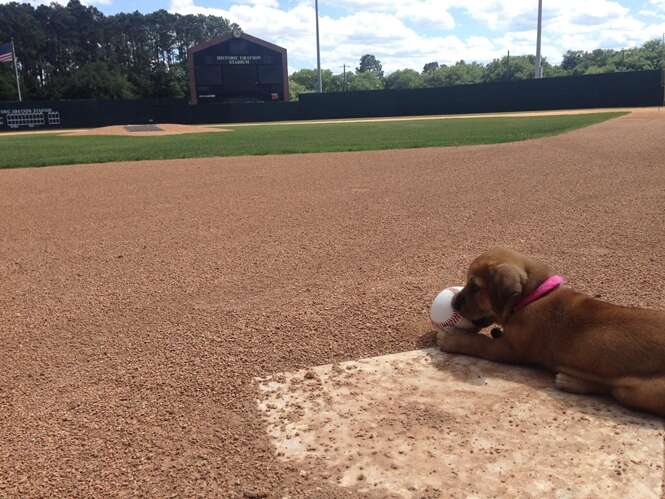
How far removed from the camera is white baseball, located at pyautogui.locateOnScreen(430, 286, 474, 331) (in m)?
3.98

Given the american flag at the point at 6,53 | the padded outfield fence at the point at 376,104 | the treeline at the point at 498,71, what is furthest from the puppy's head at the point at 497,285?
the treeline at the point at 498,71

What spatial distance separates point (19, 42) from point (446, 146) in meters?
89.4

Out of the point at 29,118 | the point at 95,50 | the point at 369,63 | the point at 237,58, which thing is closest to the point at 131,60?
the point at 95,50

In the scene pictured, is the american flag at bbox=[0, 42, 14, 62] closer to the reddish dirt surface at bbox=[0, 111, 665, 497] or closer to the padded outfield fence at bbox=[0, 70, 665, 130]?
the padded outfield fence at bbox=[0, 70, 665, 130]

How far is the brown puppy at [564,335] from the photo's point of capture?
10.2 ft

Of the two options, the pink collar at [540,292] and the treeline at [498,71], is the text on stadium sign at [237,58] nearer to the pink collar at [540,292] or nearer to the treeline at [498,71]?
the treeline at [498,71]

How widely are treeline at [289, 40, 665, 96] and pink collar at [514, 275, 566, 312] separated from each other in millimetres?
78042

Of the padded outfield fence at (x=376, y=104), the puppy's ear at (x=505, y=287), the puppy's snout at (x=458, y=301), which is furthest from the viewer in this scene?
the padded outfield fence at (x=376, y=104)

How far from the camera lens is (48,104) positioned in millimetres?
49312

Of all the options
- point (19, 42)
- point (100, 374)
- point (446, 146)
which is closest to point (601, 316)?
point (100, 374)

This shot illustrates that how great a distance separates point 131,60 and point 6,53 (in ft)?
185

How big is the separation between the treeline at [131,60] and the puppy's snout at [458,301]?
72.3 meters

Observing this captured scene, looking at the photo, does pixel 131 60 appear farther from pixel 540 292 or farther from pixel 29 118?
pixel 540 292

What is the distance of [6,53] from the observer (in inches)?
2053
